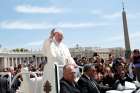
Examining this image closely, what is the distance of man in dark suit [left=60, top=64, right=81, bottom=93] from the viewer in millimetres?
7457

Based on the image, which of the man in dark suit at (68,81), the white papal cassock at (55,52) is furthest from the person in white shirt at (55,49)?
the man in dark suit at (68,81)

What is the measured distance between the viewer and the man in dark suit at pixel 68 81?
24.5 ft

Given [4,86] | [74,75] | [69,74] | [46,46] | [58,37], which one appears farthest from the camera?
[4,86]

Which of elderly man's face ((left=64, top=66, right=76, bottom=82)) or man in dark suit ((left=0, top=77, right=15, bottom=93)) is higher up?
elderly man's face ((left=64, top=66, right=76, bottom=82))

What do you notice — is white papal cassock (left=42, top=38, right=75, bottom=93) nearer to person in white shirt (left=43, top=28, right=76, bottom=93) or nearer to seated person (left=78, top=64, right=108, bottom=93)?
person in white shirt (left=43, top=28, right=76, bottom=93)

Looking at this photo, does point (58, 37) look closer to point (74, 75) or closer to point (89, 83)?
point (74, 75)

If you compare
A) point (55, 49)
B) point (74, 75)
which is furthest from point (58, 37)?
point (74, 75)

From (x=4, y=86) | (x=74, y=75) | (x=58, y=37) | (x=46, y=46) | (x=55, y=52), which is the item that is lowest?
(x=4, y=86)

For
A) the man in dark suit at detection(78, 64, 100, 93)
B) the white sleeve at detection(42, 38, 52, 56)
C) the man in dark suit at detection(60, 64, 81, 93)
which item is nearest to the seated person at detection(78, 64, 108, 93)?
the man in dark suit at detection(78, 64, 100, 93)

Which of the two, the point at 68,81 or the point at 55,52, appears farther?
the point at 55,52

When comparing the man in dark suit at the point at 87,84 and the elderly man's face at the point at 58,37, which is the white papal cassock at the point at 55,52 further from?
the man in dark suit at the point at 87,84

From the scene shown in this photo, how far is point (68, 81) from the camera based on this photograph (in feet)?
25.0

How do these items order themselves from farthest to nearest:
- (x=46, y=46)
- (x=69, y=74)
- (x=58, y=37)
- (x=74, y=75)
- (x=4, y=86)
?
(x=4, y=86), (x=46, y=46), (x=58, y=37), (x=74, y=75), (x=69, y=74)

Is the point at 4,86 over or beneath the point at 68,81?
beneath
